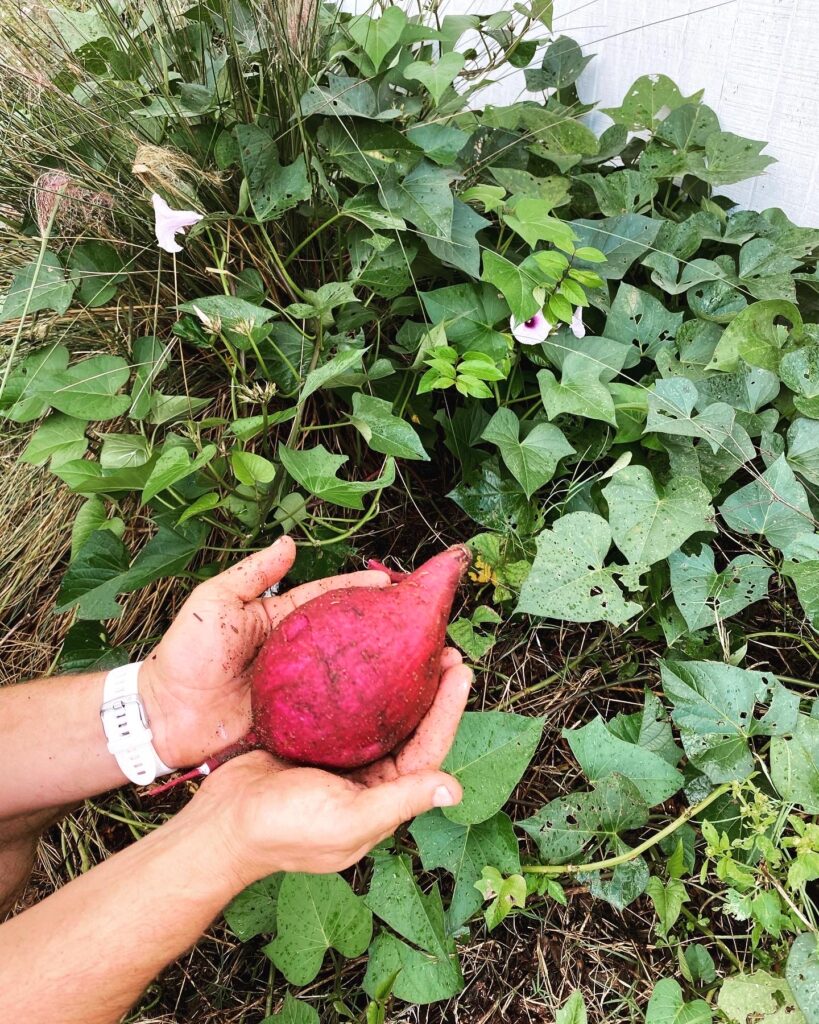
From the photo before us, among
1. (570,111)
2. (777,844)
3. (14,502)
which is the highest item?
(570,111)

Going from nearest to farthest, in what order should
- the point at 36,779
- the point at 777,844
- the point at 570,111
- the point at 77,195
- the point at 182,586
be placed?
the point at 777,844, the point at 36,779, the point at 77,195, the point at 182,586, the point at 570,111

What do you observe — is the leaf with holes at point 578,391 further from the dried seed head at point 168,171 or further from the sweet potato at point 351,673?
the dried seed head at point 168,171

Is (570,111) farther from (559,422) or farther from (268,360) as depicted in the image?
(268,360)

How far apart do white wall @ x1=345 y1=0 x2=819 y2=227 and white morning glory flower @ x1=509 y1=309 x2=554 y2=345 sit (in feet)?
2.10

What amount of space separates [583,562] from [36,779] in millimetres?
911

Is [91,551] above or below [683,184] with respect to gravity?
below

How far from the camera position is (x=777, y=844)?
3.62 ft

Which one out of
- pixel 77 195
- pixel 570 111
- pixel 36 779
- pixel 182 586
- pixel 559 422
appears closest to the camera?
pixel 36 779

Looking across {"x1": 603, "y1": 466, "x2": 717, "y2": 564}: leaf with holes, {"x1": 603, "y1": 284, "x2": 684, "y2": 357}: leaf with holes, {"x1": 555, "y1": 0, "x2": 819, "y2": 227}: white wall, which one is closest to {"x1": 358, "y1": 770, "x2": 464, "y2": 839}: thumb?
{"x1": 603, "y1": 466, "x2": 717, "y2": 564}: leaf with holes

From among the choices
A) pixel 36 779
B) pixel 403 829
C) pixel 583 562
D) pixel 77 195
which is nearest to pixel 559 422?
pixel 583 562

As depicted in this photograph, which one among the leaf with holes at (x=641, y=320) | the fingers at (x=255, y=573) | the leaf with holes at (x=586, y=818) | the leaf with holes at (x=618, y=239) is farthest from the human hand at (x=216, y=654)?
the leaf with holes at (x=618, y=239)

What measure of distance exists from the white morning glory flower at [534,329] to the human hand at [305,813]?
0.73m

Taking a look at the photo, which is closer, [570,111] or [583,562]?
[583,562]

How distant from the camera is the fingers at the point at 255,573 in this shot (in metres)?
1.11
